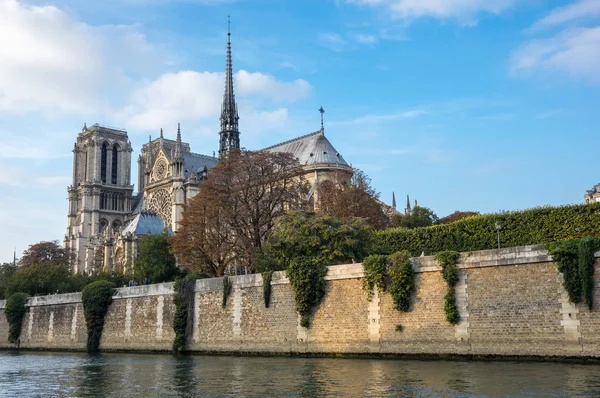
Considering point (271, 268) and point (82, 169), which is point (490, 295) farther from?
point (82, 169)

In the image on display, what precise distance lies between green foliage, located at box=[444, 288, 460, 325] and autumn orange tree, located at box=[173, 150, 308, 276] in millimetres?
18292

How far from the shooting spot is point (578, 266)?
19953 millimetres

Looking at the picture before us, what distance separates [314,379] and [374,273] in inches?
276

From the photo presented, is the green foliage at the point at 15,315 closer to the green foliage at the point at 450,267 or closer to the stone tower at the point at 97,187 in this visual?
the green foliage at the point at 450,267

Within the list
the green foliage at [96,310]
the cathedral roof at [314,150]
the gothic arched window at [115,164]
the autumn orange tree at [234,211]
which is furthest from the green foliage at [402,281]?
the gothic arched window at [115,164]

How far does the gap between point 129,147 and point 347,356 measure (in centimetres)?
8959

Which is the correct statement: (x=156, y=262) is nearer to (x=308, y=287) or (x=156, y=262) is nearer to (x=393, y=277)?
(x=308, y=287)

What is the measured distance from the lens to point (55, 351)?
39.8 metres

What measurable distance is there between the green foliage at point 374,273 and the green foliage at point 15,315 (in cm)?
2826

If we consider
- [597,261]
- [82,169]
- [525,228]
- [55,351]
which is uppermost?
[82,169]

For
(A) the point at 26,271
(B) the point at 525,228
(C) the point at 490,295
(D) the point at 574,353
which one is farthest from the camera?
(A) the point at 26,271

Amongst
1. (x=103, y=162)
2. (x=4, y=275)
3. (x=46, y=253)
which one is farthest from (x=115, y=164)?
(x=4, y=275)

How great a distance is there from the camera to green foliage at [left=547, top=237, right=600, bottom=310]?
19641 millimetres

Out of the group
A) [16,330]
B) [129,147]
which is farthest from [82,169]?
[16,330]
